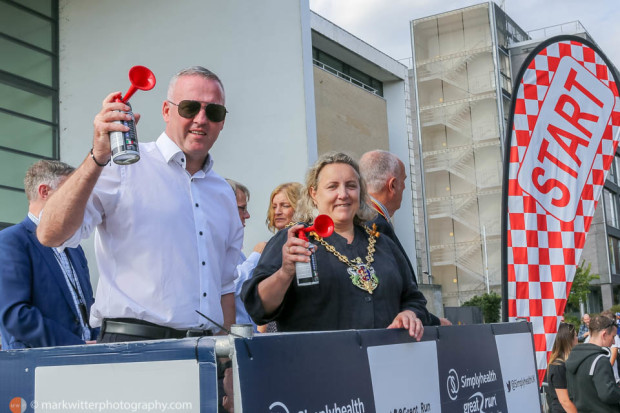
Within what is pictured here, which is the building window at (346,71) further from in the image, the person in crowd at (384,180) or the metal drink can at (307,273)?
the metal drink can at (307,273)

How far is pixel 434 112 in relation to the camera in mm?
45688

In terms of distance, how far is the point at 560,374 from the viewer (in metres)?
6.64

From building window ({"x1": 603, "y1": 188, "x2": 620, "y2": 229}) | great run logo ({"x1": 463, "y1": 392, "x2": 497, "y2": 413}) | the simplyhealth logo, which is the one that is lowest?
great run logo ({"x1": 463, "y1": 392, "x2": 497, "y2": 413})

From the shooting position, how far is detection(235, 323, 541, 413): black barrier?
167cm

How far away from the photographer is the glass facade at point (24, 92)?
28.2 ft

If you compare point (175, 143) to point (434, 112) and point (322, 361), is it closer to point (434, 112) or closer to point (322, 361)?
point (322, 361)

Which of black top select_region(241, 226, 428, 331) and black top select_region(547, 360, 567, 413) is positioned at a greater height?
black top select_region(241, 226, 428, 331)

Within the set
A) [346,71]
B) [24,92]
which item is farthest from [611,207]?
[24,92]

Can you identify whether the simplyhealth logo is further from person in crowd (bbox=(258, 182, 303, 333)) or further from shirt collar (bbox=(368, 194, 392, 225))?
person in crowd (bbox=(258, 182, 303, 333))

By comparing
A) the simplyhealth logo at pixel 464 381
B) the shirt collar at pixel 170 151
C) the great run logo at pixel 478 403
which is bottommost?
the great run logo at pixel 478 403

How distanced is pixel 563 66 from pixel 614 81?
56 centimetres

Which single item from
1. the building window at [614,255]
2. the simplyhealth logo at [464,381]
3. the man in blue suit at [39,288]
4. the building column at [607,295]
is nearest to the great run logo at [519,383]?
the simplyhealth logo at [464,381]

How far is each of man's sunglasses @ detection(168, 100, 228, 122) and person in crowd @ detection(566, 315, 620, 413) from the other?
4.77 meters

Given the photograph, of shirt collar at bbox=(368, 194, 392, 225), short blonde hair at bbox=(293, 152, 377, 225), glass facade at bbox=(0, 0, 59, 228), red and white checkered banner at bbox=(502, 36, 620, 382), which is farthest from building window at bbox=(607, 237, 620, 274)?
short blonde hair at bbox=(293, 152, 377, 225)
